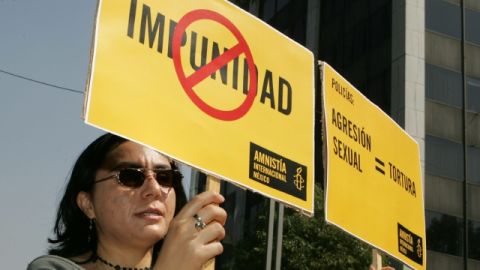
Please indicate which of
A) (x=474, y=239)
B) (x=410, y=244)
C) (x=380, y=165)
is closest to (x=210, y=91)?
(x=380, y=165)

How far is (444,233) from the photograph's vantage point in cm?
2675

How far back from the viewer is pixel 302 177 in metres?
4.23

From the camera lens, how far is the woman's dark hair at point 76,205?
124 inches

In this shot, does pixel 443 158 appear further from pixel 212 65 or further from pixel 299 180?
pixel 212 65

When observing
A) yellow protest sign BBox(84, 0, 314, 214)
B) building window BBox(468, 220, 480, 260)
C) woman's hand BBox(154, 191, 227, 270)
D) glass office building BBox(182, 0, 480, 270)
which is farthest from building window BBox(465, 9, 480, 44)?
woman's hand BBox(154, 191, 227, 270)

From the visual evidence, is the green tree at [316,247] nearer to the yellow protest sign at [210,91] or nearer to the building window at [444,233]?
the building window at [444,233]

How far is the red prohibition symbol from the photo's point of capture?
139 inches

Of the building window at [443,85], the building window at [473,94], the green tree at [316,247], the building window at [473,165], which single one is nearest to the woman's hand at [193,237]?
the green tree at [316,247]

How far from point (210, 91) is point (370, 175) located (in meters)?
1.84

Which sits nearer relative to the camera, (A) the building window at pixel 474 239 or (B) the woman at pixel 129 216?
(B) the woman at pixel 129 216

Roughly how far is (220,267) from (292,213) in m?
20.1

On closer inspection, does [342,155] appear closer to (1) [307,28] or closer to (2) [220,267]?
(1) [307,28]

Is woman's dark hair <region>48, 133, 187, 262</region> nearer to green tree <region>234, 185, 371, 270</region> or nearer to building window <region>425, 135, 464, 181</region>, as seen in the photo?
green tree <region>234, 185, 371, 270</region>

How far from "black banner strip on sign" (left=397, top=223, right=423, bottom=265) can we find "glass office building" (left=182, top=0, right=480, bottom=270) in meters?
20.0
